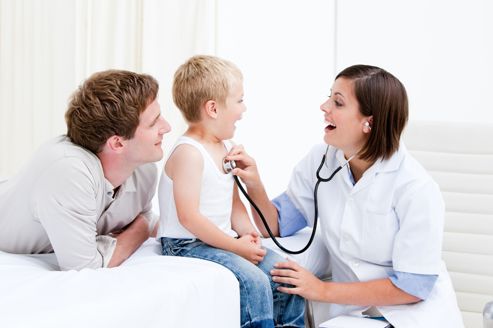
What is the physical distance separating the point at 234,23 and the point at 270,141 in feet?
2.26

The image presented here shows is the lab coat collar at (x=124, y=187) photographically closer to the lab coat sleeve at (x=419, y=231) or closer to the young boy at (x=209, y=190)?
the young boy at (x=209, y=190)

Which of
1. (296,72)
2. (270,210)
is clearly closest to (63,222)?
(270,210)

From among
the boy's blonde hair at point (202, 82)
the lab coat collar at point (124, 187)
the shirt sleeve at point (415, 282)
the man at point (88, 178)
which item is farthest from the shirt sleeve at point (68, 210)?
the shirt sleeve at point (415, 282)

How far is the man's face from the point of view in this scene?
1.84m

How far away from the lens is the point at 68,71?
14.5 feet

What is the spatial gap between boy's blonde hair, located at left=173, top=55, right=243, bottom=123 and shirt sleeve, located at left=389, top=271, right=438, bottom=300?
0.63m

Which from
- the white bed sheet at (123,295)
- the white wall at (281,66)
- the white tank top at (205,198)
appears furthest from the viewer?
the white wall at (281,66)

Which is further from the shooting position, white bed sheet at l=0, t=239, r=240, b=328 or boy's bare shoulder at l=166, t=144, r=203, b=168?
boy's bare shoulder at l=166, t=144, r=203, b=168

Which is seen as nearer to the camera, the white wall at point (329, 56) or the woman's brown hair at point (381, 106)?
the woman's brown hair at point (381, 106)

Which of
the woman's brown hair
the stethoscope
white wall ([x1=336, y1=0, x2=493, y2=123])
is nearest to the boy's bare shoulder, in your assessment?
the stethoscope

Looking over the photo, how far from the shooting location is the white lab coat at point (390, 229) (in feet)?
5.99

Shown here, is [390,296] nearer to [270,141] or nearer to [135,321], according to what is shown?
[135,321]

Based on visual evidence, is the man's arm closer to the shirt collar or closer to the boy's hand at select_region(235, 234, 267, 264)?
the boy's hand at select_region(235, 234, 267, 264)

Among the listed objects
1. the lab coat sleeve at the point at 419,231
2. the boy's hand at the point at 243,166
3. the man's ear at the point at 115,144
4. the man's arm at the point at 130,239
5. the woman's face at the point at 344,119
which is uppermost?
the woman's face at the point at 344,119
